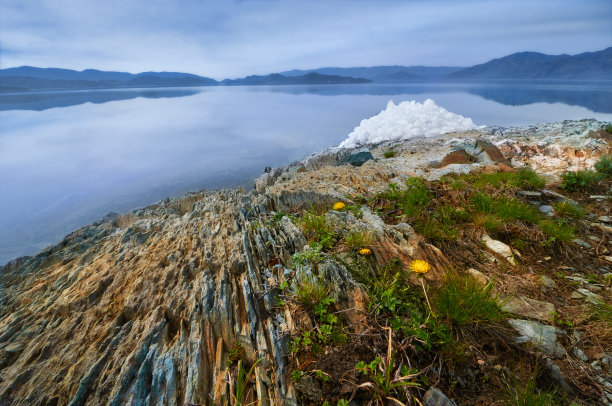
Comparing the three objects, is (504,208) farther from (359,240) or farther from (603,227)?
(359,240)

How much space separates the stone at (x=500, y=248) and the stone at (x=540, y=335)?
1.46 m

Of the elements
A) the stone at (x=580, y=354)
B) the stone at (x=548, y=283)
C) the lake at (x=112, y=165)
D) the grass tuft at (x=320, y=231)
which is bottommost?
the lake at (x=112, y=165)

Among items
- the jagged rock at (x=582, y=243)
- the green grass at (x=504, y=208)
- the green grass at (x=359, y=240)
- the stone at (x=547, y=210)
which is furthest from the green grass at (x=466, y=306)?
the stone at (x=547, y=210)

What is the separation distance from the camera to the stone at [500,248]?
167 inches

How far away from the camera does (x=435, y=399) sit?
2.20 metres

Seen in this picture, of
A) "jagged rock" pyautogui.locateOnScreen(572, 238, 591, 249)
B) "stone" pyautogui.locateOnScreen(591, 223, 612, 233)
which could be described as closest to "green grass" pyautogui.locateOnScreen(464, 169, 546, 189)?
"stone" pyautogui.locateOnScreen(591, 223, 612, 233)

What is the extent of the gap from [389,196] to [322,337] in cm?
419

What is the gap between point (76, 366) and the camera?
8.98 feet

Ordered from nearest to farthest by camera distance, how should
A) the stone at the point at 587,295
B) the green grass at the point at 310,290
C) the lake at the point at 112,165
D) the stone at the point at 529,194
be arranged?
the green grass at the point at 310,290, the stone at the point at 587,295, the stone at the point at 529,194, the lake at the point at 112,165

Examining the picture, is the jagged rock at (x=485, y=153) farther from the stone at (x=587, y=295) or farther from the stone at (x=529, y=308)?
the stone at (x=529, y=308)

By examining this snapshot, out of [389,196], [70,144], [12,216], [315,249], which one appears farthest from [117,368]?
[70,144]

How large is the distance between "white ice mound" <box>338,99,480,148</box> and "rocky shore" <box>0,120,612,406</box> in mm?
22231

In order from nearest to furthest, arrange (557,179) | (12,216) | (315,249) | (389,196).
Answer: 1. (315,249)
2. (389,196)
3. (557,179)
4. (12,216)

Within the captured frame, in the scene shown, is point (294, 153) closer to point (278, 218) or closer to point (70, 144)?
point (278, 218)
